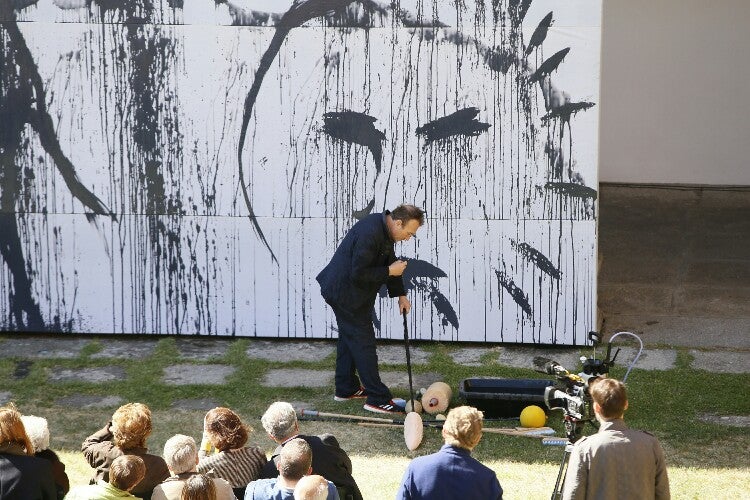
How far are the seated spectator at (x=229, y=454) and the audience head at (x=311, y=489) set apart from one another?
54 centimetres

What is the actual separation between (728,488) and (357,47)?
4.45 metres

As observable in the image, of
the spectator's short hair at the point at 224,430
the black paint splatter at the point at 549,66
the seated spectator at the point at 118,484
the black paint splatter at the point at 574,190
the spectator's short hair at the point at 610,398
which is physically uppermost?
the black paint splatter at the point at 549,66

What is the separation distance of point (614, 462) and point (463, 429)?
66 cm

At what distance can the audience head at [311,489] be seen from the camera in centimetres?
443

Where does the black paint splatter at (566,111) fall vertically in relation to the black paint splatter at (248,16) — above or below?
below

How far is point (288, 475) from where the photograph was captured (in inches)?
180

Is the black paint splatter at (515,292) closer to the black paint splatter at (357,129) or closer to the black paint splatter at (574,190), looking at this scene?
the black paint splatter at (574,190)

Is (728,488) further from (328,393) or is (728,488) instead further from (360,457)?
(328,393)

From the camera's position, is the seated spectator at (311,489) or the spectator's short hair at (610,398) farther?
the spectator's short hair at (610,398)

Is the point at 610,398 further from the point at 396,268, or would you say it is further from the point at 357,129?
the point at 357,129

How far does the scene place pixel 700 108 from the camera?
15.0 m

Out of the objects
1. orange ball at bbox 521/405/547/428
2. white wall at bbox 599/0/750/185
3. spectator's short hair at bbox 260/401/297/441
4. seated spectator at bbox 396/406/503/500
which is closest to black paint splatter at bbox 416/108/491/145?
orange ball at bbox 521/405/547/428

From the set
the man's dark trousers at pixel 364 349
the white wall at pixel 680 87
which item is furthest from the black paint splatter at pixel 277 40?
the white wall at pixel 680 87

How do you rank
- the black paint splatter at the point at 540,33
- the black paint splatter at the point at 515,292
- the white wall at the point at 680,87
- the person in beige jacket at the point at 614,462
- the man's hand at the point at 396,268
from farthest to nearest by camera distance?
the white wall at the point at 680,87 < the black paint splatter at the point at 515,292 < the black paint splatter at the point at 540,33 < the man's hand at the point at 396,268 < the person in beige jacket at the point at 614,462
